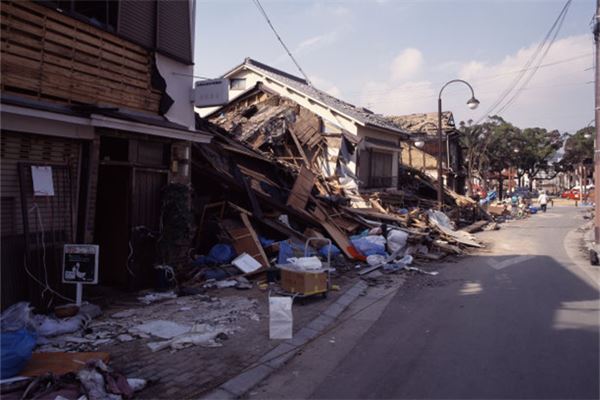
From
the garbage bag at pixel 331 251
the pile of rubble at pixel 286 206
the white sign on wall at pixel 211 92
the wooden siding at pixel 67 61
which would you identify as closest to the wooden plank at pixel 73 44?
the wooden siding at pixel 67 61

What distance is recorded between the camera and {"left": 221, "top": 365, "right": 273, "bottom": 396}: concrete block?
4645mm

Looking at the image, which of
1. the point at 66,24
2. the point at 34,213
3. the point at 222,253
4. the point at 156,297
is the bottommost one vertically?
the point at 156,297

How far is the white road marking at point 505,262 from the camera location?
40.4 ft

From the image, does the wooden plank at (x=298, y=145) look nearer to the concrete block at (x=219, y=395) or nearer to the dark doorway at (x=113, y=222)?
the dark doorway at (x=113, y=222)

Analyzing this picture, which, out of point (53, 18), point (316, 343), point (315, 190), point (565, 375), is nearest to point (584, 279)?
point (565, 375)

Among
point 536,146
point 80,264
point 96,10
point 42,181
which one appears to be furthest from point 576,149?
point 42,181

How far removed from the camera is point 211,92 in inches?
369

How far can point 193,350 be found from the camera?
5582 mm

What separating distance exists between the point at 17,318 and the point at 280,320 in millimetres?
3406

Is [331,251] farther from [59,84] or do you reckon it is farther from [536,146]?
[536,146]

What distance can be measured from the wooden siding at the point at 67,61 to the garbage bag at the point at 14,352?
344 cm

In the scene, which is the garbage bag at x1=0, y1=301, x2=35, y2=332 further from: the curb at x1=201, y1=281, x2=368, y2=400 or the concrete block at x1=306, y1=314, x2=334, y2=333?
the concrete block at x1=306, y1=314, x2=334, y2=333

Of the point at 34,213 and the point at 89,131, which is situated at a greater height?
the point at 89,131

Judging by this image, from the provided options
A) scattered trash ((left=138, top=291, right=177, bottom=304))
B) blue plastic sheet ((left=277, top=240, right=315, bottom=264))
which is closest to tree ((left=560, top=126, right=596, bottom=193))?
blue plastic sheet ((left=277, top=240, right=315, bottom=264))
